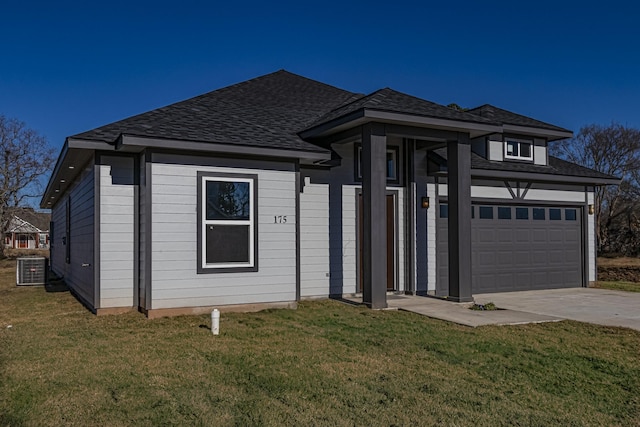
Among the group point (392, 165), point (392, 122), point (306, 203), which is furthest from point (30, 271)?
point (392, 122)

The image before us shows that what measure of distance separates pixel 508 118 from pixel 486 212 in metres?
2.88

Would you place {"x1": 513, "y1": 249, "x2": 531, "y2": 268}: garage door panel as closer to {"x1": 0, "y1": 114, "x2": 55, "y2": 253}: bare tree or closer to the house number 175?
the house number 175

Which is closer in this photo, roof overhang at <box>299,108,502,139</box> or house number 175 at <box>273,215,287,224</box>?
roof overhang at <box>299,108,502,139</box>

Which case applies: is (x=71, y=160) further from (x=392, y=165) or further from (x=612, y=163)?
(x=612, y=163)

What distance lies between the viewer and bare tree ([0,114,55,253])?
1168 inches

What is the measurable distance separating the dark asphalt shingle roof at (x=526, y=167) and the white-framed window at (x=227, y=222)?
15.2 feet

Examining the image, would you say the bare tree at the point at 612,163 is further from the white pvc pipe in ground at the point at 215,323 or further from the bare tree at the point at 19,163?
the bare tree at the point at 19,163

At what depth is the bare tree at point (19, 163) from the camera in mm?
29672

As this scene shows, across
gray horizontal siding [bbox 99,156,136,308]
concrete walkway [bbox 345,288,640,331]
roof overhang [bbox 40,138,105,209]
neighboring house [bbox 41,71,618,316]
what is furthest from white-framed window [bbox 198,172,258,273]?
concrete walkway [bbox 345,288,640,331]

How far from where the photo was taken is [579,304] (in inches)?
377

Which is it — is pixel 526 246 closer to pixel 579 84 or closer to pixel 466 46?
pixel 466 46

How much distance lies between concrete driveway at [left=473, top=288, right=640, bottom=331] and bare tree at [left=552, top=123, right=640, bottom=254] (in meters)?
19.8

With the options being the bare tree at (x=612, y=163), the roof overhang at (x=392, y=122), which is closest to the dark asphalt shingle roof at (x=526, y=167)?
the roof overhang at (x=392, y=122)

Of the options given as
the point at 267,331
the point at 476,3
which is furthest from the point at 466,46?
the point at 267,331
